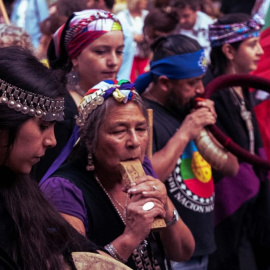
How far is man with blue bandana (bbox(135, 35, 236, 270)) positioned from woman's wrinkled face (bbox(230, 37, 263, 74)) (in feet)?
3.51

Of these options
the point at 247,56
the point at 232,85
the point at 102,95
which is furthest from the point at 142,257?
the point at 247,56

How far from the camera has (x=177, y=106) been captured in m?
4.52

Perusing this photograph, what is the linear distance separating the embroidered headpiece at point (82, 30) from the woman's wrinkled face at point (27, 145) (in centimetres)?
175

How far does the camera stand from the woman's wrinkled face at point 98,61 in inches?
167

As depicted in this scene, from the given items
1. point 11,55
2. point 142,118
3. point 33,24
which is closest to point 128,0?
point 33,24

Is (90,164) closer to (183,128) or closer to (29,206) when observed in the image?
(29,206)

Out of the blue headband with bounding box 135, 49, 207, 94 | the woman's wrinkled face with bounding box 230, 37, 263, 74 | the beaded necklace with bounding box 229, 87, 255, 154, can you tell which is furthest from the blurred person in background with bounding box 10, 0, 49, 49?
the blue headband with bounding box 135, 49, 207, 94

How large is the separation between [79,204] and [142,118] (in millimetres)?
516

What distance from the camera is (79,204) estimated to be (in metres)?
3.12

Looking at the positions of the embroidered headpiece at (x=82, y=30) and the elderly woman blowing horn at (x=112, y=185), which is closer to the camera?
the elderly woman blowing horn at (x=112, y=185)

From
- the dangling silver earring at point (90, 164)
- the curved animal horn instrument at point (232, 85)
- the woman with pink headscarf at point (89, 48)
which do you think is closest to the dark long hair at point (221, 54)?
the curved animal horn instrument at point (232, 85)

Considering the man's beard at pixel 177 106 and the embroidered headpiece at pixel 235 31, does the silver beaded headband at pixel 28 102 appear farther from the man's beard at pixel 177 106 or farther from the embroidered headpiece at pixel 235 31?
the embroidered headpiece at pixel 235 31

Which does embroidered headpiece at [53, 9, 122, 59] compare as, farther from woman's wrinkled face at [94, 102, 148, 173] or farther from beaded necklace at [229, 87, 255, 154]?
beaded necklace at [229, 87, 255, 154]

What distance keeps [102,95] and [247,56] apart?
2.53 meters
